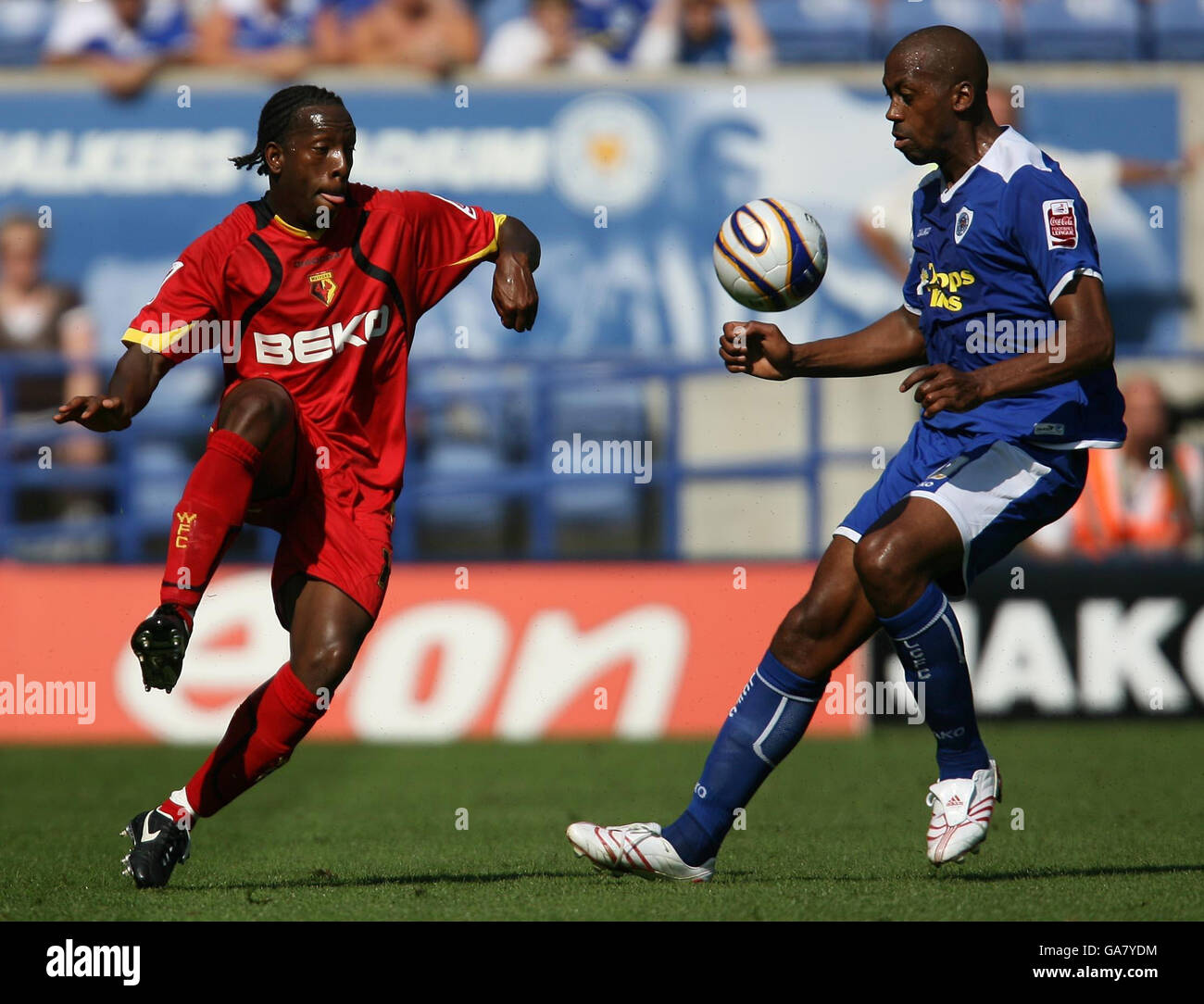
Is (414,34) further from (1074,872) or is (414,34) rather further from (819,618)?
(1074,872)

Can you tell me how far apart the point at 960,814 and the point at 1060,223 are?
1643mm

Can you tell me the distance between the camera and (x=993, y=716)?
33.3 feet

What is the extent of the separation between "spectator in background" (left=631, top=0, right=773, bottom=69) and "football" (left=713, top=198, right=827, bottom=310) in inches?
398

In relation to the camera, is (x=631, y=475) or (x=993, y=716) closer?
(x=993, y=716)

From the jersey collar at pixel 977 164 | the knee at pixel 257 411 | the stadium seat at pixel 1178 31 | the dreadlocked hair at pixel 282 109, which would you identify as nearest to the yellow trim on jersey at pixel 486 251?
the dreadlocked hair at pixel 282 109

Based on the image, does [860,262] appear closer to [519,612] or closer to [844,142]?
[844,142]

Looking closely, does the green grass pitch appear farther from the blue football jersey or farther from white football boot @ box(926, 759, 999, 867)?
the blue football jersey

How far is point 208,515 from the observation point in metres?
4.72

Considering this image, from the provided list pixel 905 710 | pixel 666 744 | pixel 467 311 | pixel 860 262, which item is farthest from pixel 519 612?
pixel 860 262

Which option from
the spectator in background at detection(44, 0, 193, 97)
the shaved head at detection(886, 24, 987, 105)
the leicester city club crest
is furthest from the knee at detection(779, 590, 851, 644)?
the spectator in background at detection(44, 0, 193, 97)

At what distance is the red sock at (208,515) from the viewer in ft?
15.3

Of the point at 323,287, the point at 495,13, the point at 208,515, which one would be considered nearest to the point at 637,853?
the point at 208,515

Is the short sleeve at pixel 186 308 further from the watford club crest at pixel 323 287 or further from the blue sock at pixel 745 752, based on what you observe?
the blue sock at pixel 745 752
